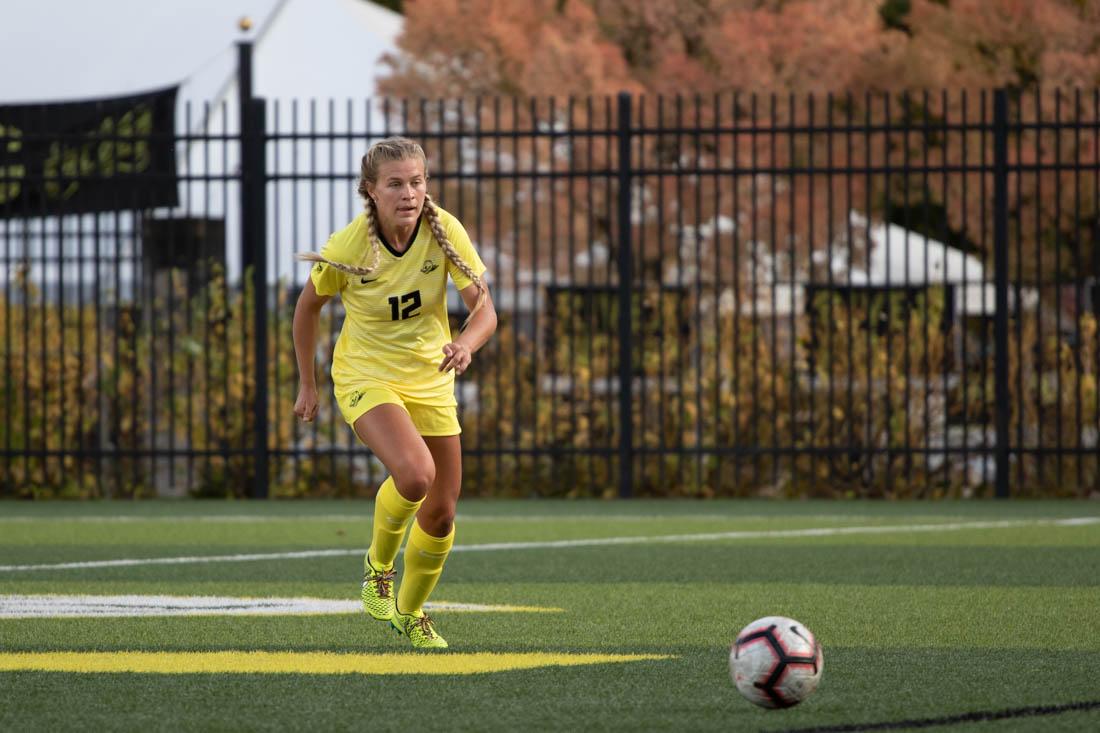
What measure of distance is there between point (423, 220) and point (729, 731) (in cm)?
263

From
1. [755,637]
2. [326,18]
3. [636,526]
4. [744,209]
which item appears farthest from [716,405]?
[326,18]

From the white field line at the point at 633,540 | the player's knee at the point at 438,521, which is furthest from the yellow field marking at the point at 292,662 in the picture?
the white field line at the point at 633,540

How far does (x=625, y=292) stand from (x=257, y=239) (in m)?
3.04

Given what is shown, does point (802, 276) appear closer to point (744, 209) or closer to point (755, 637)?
point (744, 209)

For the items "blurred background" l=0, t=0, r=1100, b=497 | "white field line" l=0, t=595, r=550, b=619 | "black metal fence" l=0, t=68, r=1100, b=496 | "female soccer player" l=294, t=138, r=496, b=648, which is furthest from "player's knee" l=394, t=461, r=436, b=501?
"black metal fence" l=0, t=68, r=1100, b=496

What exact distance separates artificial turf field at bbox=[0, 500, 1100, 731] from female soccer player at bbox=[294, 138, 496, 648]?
1.03ft

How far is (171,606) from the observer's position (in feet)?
25.1

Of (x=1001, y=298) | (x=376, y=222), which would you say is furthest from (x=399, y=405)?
(x=1001, y=298)

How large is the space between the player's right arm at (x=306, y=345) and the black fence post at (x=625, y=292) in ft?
25.7

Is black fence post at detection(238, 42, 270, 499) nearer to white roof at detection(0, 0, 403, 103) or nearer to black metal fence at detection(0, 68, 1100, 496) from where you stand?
black metal fence at detection(0, 68, 1100, 496)

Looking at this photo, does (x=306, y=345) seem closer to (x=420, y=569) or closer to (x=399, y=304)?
(x=399, y=304)

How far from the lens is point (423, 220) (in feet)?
21.8

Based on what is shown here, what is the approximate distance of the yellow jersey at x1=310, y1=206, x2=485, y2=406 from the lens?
21.7 feet

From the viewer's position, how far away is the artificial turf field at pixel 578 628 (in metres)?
4.94
